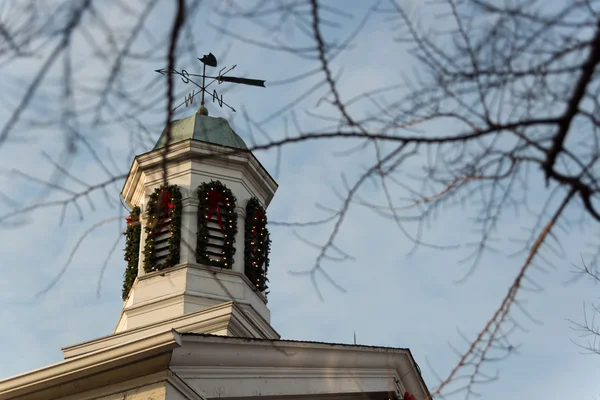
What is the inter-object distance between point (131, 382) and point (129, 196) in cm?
655

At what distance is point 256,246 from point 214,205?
895 mm

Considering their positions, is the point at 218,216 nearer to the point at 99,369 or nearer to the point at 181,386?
the point at 99,369

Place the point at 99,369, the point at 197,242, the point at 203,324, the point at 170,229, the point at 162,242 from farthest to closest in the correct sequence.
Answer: the point at 162,242, the point at 170,229, the point at 197,242, the point at 203,324, the point at 99,369

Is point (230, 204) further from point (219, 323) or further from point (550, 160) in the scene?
point (550, 160)

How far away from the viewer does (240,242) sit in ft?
47.4

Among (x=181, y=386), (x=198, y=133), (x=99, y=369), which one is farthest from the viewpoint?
(x=198, y=133)

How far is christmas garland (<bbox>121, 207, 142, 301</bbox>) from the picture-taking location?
14.6 m

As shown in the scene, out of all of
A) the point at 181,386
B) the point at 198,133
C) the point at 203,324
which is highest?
the point at 198,133

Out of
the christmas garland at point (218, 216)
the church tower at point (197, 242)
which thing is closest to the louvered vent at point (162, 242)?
the church tower at point (197, 242)

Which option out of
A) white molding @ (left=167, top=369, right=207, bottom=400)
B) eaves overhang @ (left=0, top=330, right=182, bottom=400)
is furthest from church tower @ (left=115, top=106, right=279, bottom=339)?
white molding @ (left=167, top=369, right=207, bottom=400)

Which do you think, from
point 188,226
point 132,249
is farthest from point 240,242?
point 132,249

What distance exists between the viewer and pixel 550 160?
377 cm

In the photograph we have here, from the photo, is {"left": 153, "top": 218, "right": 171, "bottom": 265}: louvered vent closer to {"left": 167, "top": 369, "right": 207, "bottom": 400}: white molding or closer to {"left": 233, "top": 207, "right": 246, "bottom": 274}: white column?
{"left": 233, "top": 207, "right": 246, "bottom": 274}: white column

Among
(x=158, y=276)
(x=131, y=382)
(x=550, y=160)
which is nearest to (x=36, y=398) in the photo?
(x=131, y=382)
